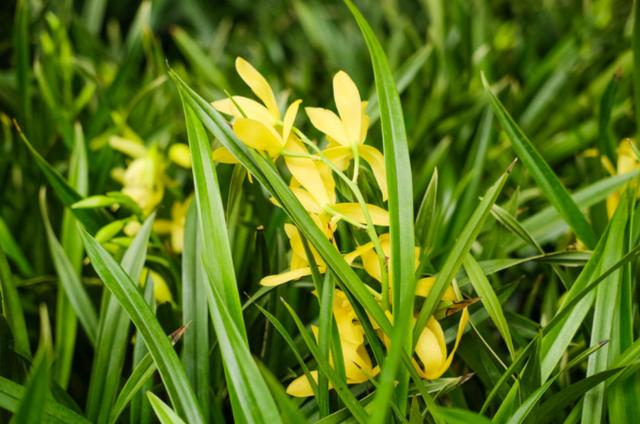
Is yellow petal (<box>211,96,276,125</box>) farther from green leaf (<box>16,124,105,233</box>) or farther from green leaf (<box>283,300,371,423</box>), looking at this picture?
green leaf (<box>16,124,105,233</box>)

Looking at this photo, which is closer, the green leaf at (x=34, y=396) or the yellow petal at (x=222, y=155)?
the green leaf at (x=34, y=396)

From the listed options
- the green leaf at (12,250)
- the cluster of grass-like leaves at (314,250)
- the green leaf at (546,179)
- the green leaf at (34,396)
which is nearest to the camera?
the green leaf at (34,396)

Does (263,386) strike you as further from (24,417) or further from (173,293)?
(173,293)

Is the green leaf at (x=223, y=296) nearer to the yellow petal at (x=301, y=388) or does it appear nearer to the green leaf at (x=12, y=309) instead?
the yellow petal at (x=301, y=388)

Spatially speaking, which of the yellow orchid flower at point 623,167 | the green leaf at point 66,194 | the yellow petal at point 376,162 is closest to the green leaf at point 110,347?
the green leaf at point 66,194

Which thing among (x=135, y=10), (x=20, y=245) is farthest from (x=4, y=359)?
(x=135, y=10)

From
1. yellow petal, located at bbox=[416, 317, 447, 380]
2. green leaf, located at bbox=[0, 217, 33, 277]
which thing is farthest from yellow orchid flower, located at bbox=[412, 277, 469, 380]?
green leaf, located at bbox=[0, 217, 33, 277]
